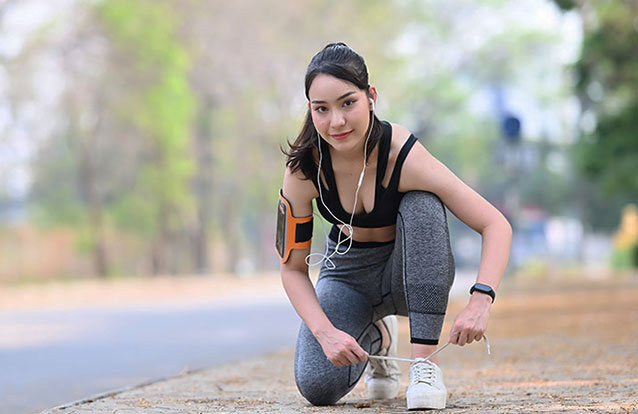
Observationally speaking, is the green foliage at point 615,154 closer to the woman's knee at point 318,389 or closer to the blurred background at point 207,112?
the blurred background at point 207,112

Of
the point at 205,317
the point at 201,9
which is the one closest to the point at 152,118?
the point at 201,9

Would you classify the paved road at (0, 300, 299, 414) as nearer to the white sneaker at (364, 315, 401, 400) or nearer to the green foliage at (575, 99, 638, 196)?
the white sneaker at (364, 315, 401, 400)

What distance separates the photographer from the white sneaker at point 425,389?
129 inches

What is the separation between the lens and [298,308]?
11.8ft

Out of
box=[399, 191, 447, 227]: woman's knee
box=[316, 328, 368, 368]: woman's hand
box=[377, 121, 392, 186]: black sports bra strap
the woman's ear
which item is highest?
the woman's ear

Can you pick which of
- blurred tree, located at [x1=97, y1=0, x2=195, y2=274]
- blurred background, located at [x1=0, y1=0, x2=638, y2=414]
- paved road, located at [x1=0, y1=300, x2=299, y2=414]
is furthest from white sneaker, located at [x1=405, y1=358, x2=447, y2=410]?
blurred tree, located at [x1=97, y1=0, x2=195, y2=274]

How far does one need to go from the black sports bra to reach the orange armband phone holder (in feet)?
0.38

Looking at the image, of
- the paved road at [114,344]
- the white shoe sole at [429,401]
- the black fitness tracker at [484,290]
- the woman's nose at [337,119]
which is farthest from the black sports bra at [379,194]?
the paved road at [114,344]

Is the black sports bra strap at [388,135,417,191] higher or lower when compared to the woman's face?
lower

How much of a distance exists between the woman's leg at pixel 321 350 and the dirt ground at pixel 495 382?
8cm

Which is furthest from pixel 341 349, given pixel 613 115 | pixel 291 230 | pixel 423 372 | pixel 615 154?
pixel 613 115

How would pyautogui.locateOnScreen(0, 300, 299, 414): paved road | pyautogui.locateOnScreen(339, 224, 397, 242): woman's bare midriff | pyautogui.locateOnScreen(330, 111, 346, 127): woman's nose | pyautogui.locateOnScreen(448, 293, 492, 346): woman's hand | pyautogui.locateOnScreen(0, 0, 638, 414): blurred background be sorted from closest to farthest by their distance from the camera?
1. pyautogui.locateOnScreen(448, 293, 492, 346): woman's hand
2. pyautogui.locateOnScreen(330, 111, 346, 127): woman's nose
3. pyautogui.locateOnScreen(339, 224, 397, 242): woman's bare midriff
4. pyautogui.locateOnScreen(0, 300, 299, 414): paved road
5. pyautogui.locateOnScreen(0, 0, 638, 414): blurred background

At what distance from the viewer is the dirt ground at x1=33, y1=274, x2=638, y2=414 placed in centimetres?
346

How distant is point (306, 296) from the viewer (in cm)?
361
